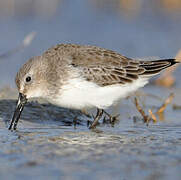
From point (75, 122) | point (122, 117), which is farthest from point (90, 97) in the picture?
point (122, 117)

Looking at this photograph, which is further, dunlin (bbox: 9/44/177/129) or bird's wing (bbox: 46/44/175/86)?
bird's wing (bbox: 46/44/175/86)

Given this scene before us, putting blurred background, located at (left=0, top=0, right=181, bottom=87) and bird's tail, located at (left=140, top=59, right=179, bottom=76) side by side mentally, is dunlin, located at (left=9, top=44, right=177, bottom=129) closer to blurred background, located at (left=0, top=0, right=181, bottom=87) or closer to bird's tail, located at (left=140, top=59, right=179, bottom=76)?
bird's tail, located at (left=140, top=59, right=179, bottom=76)

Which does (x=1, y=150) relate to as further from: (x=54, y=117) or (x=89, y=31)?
(x=89, y=31)

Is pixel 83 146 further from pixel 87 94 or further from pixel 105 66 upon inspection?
pixel 105 66

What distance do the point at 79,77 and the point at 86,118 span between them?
4.24 feet

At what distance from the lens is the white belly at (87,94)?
724 cm

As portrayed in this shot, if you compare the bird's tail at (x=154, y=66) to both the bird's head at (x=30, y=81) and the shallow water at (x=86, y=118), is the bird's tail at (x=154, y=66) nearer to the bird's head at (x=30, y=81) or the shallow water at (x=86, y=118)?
the shallow water at (x=86, y=118)

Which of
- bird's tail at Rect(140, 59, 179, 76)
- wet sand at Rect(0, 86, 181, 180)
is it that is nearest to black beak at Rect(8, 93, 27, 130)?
wet sand at Rect(0, 86, 181, 180)

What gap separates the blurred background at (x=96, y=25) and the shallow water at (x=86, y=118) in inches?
1.0

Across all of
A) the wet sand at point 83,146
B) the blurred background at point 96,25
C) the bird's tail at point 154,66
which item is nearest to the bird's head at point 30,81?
the wet sand at point 83,146

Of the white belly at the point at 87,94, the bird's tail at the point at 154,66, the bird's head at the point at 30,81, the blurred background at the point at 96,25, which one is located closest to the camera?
the white belly at the point at 87,94

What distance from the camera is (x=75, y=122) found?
7.88 meters

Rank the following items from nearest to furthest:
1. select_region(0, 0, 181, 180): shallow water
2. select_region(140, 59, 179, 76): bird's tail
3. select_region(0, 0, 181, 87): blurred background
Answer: select_region(0, 0, 181, 180): shallow water
select_region(140, 59, 179, 76): bird's tail
select_region(0, 0, 181, 87): blurred background

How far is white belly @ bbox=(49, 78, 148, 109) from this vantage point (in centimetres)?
724
